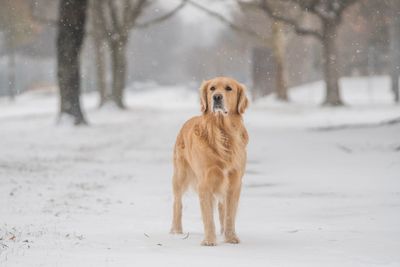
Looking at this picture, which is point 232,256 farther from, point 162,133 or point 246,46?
point 246,46

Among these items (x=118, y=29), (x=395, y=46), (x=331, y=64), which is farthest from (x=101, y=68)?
(x=395, y=46)

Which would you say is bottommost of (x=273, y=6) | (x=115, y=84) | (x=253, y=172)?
(x=253, y=172)

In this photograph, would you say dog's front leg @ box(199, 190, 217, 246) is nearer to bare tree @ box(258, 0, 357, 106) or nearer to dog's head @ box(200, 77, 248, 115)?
dog's head @ box(200, 77, 248, 115)

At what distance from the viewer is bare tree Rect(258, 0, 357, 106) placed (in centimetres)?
3372

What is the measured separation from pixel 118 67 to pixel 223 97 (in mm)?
32975

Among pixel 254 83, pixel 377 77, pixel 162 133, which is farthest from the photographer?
pixel 377 77

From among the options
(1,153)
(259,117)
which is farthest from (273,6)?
(1,153)

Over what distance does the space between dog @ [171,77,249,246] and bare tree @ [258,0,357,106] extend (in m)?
27.6

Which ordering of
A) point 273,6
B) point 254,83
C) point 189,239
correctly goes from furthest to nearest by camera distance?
point 254,83 < point 273,6 < point 189,239

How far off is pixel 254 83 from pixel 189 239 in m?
47.8

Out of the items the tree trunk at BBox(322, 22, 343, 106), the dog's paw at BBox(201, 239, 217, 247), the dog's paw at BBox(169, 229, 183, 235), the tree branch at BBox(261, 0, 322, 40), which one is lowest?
the dog's paw at BBox(169, 229, 183, 235)

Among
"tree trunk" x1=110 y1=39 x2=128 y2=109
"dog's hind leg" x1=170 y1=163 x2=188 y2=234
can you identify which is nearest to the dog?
"dog's hind leg" x1=170 y1=163 x2=188 y2=234

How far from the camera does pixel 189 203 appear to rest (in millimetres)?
9430

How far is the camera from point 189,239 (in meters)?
6.68
